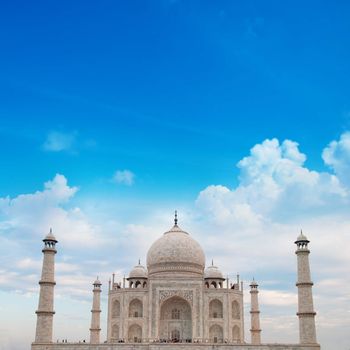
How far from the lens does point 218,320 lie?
3662 centimetres

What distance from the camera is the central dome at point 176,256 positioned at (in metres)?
38.8

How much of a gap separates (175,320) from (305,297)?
32.0 feet

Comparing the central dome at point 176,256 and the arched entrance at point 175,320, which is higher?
the central dome at point 176,256

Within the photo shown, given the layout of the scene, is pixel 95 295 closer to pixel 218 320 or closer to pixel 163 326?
pixel 163 326

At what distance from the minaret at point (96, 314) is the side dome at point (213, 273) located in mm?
7996

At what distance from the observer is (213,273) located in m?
39.8

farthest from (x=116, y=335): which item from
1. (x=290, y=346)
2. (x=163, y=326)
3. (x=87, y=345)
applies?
(x=290, y=346)

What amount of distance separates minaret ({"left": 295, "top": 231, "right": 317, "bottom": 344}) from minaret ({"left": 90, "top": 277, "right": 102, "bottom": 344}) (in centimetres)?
1503

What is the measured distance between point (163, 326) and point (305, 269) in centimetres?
1090

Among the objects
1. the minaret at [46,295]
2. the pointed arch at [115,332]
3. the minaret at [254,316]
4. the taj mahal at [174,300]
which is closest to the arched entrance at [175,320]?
the taj mahal at [174,300]

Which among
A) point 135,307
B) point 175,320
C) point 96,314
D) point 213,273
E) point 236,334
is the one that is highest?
point 213,273

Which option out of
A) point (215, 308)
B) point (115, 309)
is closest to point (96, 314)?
point (115, 309)

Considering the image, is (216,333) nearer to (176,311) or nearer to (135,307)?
(176,311)

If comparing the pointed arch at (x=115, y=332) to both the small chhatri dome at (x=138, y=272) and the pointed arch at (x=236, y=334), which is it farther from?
the pointed arch at (x=236, y=334)
